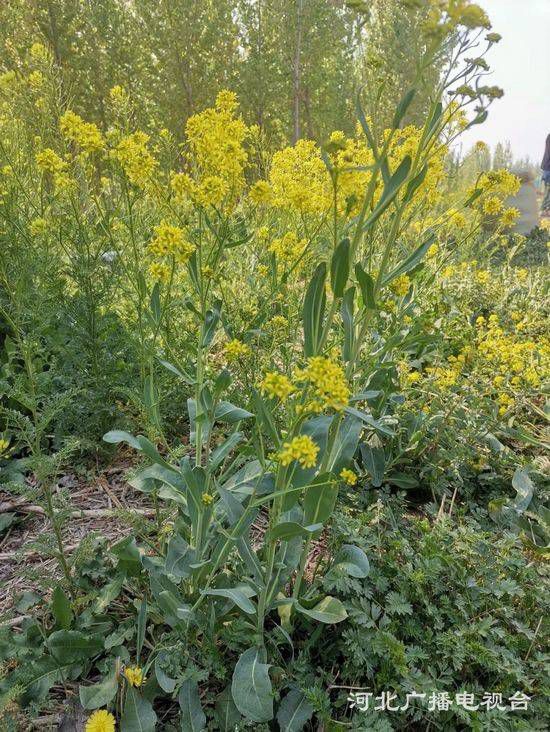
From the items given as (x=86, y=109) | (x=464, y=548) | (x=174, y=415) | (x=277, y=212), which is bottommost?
(x=464, y=548)

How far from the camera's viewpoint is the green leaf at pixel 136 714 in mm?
1142

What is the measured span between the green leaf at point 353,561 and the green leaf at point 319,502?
0.58ft

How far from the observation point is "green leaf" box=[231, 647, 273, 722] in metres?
1.12

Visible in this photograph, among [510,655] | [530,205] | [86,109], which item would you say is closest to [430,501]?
[510,655]

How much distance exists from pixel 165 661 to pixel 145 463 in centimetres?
57

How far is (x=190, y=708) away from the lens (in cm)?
116

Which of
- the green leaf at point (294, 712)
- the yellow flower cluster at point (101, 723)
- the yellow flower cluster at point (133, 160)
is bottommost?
the green leaf at point (294, 712)

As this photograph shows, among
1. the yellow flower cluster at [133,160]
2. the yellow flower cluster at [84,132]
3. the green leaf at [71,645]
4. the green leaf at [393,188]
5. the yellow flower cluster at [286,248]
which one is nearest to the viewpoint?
the green leaf at [393,188]

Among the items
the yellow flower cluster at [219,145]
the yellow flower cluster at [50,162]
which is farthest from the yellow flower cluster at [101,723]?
the yellow flower cluster at [50,162]

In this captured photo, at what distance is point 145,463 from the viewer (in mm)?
1578

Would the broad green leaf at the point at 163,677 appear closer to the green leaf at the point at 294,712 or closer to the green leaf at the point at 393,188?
the green leaf at the point at 294,712

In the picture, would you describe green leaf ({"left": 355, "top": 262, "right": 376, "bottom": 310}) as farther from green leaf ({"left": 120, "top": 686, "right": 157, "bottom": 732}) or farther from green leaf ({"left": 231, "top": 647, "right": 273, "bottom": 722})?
green leaf ({"left": 120, "top": 686, "right": 157, "bottom": 732})

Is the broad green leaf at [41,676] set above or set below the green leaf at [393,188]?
below

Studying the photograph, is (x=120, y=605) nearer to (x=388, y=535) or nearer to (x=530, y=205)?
(x=388, y=535)
